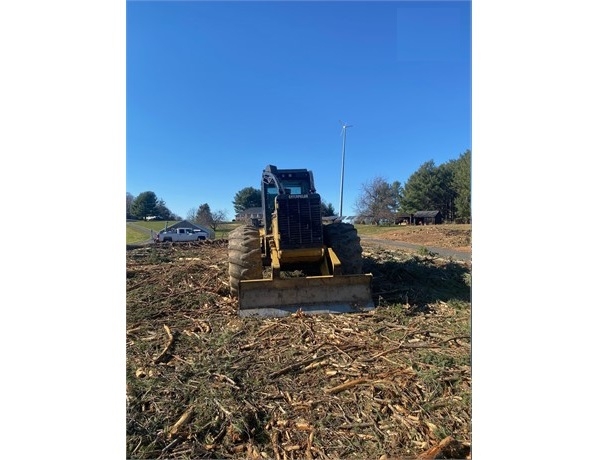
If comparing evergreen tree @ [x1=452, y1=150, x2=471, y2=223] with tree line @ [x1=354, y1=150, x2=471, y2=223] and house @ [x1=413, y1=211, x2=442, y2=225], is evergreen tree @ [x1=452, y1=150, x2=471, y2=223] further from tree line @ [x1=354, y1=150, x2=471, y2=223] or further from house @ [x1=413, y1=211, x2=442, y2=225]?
house @ [x1=413, y1=211, x2=442, y2=225]

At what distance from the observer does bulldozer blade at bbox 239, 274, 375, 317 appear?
4539mm

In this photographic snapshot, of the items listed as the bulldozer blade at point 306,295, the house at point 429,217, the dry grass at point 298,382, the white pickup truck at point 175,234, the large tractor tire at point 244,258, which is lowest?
the dry grass at point 298,382

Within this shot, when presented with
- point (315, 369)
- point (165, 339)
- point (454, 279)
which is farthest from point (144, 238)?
point (454, 279)

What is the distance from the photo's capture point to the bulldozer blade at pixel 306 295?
4539 millimetres

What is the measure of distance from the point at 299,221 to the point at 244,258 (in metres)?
0.89

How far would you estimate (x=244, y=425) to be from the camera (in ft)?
7.55

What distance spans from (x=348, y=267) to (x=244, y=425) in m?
3.25

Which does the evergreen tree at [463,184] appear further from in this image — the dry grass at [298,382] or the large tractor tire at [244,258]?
the large tractor tire at [244,258]

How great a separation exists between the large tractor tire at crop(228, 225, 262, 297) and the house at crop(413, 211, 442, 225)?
7.59ft

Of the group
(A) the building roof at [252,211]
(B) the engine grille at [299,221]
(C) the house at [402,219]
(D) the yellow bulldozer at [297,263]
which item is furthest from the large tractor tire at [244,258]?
(C) the house at [402,219]

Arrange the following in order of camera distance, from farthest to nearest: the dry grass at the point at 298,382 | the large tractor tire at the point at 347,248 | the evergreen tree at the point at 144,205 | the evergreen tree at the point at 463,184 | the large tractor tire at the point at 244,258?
the large tractor tire at the point at 347,248
the large tractor tire at the point at 244,258
the evergreen tree at the point at 144,205
the evergreen tree at the point at 463,184
the dry grass at the point at 298,382

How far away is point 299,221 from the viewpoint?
4957 millimetres

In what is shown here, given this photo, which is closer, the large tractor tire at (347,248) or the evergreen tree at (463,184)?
the evergreen tree at (463,184)
